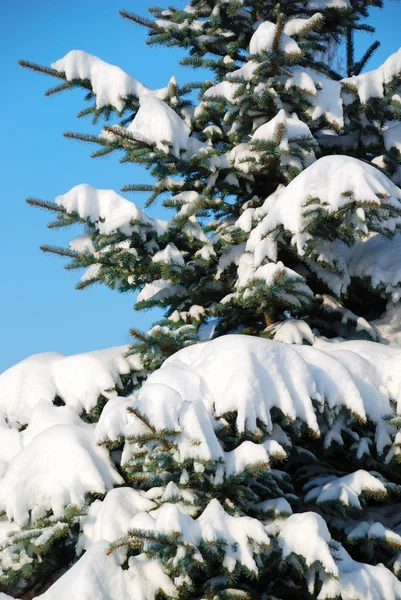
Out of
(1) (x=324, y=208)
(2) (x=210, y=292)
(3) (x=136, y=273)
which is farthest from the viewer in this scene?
(2) (x=210, y=292)

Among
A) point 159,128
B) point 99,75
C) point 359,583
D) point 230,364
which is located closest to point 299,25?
point 159,128

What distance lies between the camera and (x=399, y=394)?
4301 mm

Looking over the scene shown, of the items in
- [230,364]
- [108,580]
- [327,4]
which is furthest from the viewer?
[327,4]

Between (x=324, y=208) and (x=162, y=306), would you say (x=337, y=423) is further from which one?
(x=162, y=306)

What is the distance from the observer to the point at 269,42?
209 inches

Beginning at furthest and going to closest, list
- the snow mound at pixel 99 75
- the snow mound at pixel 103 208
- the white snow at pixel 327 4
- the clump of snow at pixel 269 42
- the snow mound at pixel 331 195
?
1. the white snow at pixel 327 4
2. the snow mound at pixel 99 75
3. the clump of snow at pixel 269 42
4. the snow mound at pixel 103 208
5. the snow mound at pixel 331 195

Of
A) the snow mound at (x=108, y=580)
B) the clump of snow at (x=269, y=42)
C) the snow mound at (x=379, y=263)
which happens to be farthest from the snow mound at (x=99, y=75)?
the snow mound at (x=108, y=580)

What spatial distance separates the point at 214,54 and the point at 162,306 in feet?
9.82

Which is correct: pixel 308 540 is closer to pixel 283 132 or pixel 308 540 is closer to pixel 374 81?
pixel 283 132

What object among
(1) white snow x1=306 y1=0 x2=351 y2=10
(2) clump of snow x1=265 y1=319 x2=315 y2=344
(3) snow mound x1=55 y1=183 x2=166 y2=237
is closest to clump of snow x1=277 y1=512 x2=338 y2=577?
(2) clump of snow x1=265 y1=319 x2=315 y2=344

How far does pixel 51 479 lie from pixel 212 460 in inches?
47.7

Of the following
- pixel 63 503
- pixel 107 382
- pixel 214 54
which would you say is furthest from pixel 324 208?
pixel 214 54

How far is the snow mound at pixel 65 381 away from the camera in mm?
5086

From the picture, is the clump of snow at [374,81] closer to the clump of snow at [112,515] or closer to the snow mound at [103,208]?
the snow mound at [103,208]
